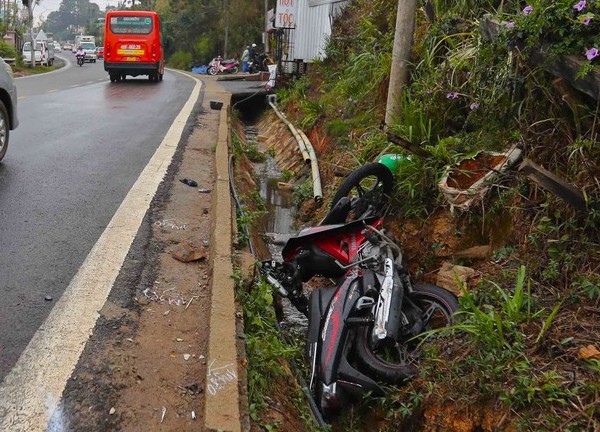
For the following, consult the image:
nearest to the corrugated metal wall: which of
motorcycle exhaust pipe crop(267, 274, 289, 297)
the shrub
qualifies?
motorcycle exhaust pipe crop(267, 274, 289, 297)

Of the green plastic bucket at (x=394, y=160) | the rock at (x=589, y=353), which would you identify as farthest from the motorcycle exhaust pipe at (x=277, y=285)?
the rock at (x=589, y=353)

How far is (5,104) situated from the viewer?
750cm

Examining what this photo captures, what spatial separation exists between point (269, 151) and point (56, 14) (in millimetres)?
176638

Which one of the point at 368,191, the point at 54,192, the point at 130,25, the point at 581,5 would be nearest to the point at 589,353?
the point at 581,5

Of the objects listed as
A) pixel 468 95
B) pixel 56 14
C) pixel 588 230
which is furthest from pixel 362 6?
pixel 56 14

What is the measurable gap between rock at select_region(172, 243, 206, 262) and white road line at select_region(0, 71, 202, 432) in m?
0.40

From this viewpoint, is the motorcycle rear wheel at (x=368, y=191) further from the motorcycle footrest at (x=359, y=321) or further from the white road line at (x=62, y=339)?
the white road line at (x=62, y=339)

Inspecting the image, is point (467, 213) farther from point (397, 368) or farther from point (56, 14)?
point (56, 14)

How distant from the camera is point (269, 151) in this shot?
13391 mm

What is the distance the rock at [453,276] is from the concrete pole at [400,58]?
2.85m

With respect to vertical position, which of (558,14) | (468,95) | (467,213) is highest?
(558,14)

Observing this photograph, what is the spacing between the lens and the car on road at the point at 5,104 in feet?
24.0

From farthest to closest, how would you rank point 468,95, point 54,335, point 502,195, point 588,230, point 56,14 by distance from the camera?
1. point 56,14
2. point 468,95
3. point 502,195
4. point 588,230
5. point 54,335

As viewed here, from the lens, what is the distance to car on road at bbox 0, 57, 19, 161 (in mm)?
7305
